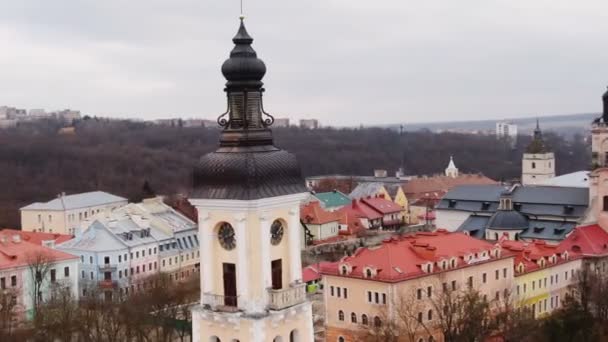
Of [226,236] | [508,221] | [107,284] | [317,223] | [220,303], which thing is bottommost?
[107,284]

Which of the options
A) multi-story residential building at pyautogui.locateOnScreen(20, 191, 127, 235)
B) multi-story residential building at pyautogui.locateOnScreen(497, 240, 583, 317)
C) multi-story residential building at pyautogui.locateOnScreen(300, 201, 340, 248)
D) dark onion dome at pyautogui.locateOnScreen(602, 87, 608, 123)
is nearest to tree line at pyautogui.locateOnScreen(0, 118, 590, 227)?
multi-story residential building at pyautogui.locateOnScreen(20, 191, 127, 235)

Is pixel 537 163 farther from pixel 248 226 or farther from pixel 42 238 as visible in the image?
pixel 248 226

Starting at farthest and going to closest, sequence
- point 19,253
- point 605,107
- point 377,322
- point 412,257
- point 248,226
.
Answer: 1. point 605,107
2. point 19,253
3. point 412,257
4. point 377,322
5. point 248,226

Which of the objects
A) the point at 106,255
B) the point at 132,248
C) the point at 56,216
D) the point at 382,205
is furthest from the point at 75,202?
the point at 382,205

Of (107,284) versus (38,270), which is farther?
(107,284)

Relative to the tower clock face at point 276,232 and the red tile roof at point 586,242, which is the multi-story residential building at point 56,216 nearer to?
the red tile roof at point 586,242

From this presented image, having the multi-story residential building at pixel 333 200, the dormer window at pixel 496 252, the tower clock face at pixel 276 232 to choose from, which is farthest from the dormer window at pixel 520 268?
the multi-story residential building at pixel 333 200
